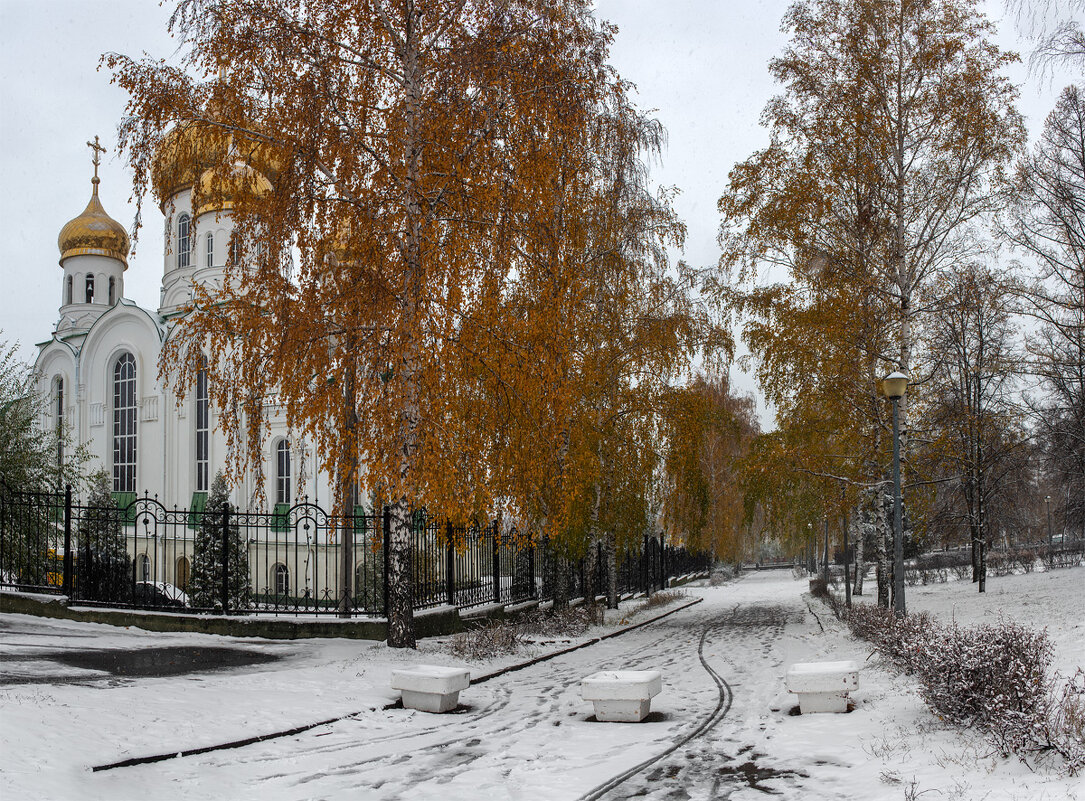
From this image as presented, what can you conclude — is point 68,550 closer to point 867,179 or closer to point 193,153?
point 193,153

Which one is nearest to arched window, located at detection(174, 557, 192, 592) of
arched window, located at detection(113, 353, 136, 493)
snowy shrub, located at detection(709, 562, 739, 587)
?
arched window, located at detection(113, 353, 136, 493)

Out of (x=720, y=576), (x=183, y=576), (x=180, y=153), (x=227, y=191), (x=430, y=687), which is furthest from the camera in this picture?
(x=720, y=576)

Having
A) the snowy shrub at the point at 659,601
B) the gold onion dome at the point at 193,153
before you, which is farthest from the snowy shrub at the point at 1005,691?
the snowy shrub at the point at 659,601

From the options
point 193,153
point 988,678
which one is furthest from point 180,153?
point 988,678

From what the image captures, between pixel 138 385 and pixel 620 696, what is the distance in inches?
1640

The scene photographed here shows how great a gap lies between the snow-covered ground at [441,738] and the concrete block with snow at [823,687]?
0.66ft

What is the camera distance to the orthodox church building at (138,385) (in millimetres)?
40906

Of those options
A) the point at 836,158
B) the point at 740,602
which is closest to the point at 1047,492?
the point at 740,602

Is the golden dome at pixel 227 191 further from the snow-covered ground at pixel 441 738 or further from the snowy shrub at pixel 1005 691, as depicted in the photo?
the snowy shrub at pixel 1005 691

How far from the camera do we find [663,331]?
19.9 metres

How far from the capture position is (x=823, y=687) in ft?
26.4

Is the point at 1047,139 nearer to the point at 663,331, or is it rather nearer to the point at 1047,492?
the point at 663,331

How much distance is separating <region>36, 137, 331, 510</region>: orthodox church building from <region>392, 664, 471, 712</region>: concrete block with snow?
96.3ft

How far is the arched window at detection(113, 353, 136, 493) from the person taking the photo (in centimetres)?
4403
